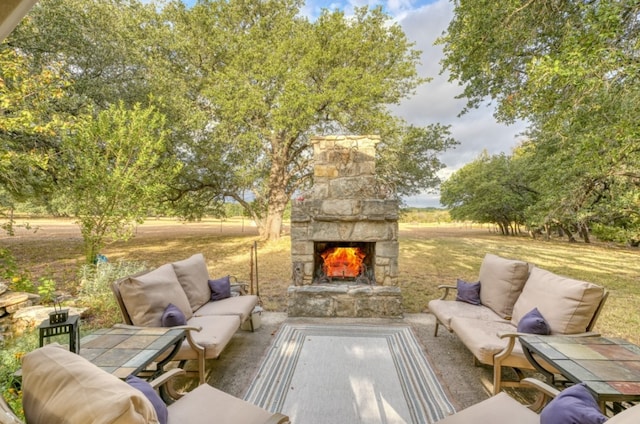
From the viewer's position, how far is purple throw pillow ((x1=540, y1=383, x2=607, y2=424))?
1131mm

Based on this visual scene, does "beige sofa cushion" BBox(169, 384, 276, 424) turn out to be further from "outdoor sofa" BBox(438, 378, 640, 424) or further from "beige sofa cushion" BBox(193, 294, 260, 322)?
"beige sofa cushion" BBox(193, 294, 260, 322)

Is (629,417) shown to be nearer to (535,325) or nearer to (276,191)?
(535,325)

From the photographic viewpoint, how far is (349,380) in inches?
101

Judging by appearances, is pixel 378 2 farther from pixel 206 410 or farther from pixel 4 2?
pixel 206 410

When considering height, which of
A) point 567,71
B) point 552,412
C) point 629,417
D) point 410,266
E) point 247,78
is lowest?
point 410,266

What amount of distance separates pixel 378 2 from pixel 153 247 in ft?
35.2

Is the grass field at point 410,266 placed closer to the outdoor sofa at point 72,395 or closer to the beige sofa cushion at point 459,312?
the beige sofa cushion at point 459,312

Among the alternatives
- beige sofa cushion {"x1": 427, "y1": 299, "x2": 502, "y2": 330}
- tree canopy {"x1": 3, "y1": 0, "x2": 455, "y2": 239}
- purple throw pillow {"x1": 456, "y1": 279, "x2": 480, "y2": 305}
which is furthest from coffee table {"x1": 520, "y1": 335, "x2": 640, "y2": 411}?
tree canopy {"x1": 3, "y1": 0, "x2": 455, "y2": 239}

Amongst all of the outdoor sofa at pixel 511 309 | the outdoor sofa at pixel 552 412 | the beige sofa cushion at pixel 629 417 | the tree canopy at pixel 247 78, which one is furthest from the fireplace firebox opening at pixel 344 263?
the tree canopy at pixel 247 78

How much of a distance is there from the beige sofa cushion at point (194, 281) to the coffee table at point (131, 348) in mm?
824

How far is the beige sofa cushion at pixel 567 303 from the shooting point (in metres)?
2.28

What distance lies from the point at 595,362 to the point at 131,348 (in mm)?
3057

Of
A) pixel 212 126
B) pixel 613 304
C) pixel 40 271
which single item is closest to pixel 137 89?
pixel 212 126

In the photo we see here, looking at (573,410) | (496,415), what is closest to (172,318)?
(496,415)
